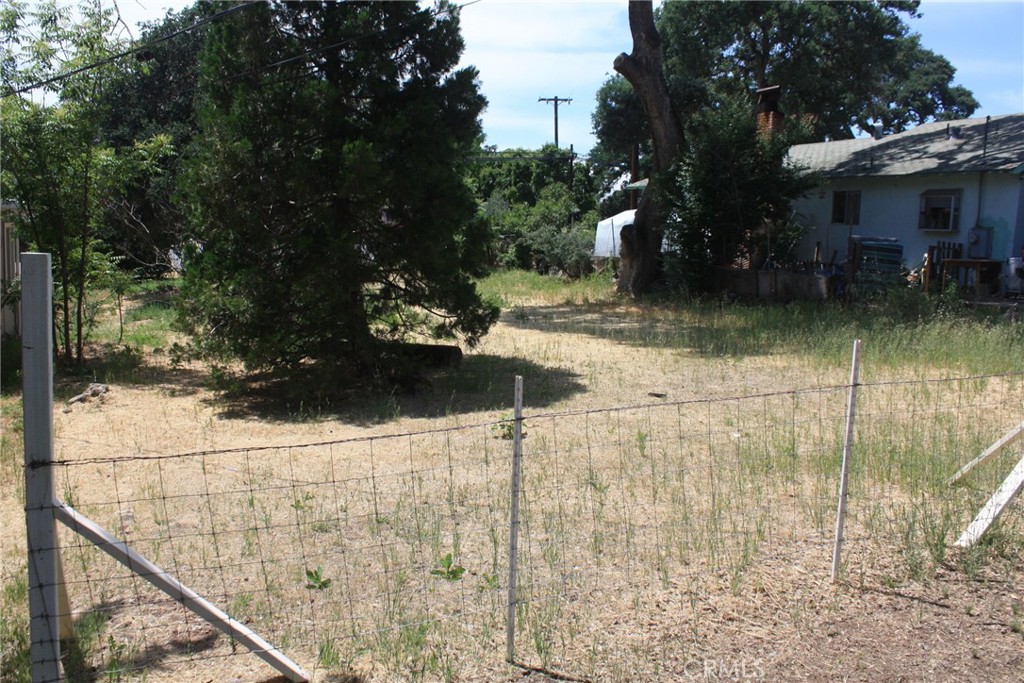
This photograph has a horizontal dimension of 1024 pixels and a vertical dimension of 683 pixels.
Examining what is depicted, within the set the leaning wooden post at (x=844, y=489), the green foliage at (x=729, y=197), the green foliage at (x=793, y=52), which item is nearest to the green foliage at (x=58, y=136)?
the leaning wooden post at (x=844, y=489)

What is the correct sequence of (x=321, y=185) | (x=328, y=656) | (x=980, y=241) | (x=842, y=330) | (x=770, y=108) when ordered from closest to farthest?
1. (x=328, y=656)
2. (x=321, y=185)
3. (x=842, y=330)
4. (x=980, y=241)
5. (x=770, y=108)

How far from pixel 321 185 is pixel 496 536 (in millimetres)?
5718

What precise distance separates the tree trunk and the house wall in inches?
163

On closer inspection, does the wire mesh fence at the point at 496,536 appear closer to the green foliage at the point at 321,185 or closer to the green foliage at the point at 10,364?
the green foliage at the point at 321,185

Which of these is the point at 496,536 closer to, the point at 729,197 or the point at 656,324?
the point at 656,324

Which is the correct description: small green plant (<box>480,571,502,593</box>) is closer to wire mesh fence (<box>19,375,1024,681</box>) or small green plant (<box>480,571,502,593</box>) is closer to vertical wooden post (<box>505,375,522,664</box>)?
wire mesh fence (<box>19,375,1024,681</box>)

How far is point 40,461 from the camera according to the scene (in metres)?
3.40

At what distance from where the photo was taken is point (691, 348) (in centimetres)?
1404

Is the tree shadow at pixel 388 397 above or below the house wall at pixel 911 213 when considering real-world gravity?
below

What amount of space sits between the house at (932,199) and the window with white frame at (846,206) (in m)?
0.03

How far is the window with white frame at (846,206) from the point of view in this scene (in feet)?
80.5

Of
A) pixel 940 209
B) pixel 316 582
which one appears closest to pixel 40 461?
pixel 316 582

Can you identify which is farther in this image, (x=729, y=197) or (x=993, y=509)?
(x=729, y=197)

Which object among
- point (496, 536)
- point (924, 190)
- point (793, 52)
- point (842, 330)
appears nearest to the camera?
point (496, 536)
